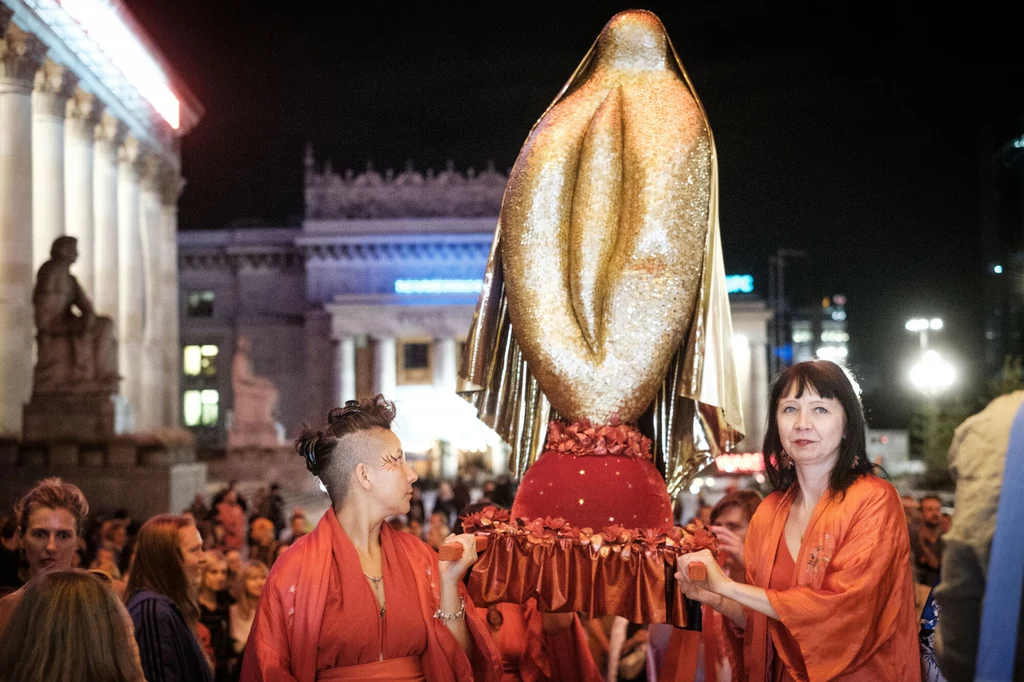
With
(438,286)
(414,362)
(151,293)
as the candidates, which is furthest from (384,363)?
(151,293)

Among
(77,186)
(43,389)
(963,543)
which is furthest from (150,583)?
(77,186)

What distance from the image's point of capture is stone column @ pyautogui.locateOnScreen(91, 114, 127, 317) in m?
31.7

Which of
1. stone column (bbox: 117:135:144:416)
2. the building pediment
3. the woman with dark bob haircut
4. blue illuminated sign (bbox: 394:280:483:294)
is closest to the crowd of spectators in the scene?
the woman with dark bob haircut

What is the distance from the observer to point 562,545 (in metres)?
4.13

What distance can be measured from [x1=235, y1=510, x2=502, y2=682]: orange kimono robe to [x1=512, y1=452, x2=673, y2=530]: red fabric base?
0.80 meters

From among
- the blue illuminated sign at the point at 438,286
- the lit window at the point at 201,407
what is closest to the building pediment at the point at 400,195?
the blue illuminated sign at the point at 438,286

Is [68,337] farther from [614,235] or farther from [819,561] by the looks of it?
[819,561]

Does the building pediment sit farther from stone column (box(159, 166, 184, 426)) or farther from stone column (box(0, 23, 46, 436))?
stone column (box(0, 23, 46, 436))

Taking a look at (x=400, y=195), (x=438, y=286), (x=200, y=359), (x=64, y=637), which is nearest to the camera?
(x=64, y=637)

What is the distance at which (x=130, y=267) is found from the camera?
34.8m

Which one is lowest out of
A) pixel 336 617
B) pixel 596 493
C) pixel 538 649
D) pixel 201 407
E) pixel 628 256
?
pixel 201 407

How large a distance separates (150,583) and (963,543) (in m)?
3.58

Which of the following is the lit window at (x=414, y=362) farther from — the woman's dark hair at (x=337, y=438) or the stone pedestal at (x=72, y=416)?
the woman's dark hair at (x=337, y=438)

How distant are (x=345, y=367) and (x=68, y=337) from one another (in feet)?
102
